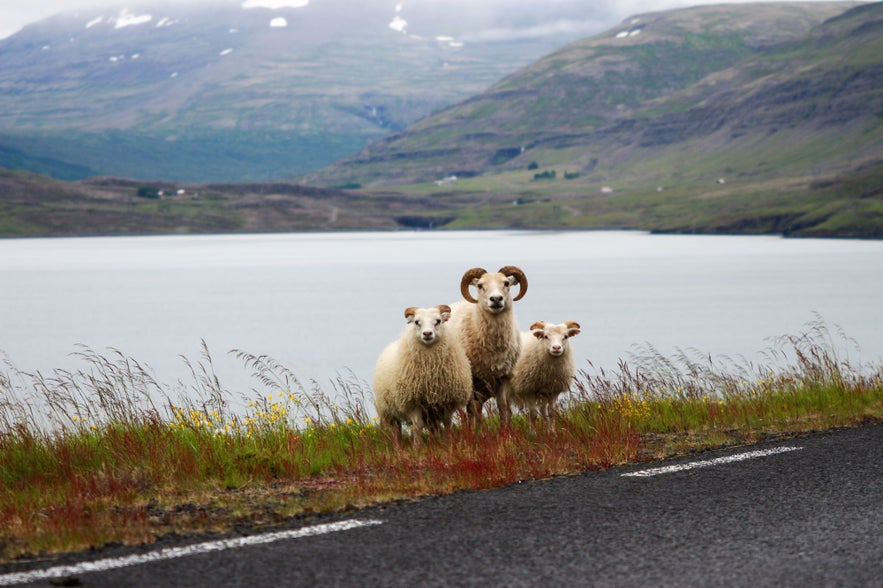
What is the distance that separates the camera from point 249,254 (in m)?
172

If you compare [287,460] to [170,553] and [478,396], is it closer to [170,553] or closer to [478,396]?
[170,553]

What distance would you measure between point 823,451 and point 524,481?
3379 mm

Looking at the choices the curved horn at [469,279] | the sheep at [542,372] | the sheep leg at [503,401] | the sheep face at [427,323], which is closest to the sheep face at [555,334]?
the sheep at [542,372]

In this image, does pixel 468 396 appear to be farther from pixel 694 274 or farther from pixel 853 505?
pixel 694 274

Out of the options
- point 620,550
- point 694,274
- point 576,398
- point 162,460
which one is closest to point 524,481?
point 620,550

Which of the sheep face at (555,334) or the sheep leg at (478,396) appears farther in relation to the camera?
the sheep leg at (478,396)

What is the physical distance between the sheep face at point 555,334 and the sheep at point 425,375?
1241 millimetres

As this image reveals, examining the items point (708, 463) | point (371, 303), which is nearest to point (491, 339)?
point (708, 463)

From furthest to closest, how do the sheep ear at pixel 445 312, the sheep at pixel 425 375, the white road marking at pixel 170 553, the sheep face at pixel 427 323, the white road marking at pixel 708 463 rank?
the sheep ear at pixel 445 312, the sheep at pixel 425 375, the sheep face at pixel 427 323, the white road marking at pixel 708 463, the white road marking at pixel 170 553

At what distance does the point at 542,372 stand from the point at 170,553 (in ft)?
24.3

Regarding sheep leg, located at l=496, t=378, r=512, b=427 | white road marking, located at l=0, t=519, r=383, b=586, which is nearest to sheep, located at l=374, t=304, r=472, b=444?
sheep leg, located at l=496, t=378, r=512, b=427

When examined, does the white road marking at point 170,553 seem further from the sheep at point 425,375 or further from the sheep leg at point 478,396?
the sheep leg at point 478,396

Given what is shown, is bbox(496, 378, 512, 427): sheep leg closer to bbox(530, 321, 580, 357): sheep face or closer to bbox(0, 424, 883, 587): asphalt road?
bbox(530, 321, 580, 357): sheep face

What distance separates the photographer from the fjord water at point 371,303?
168 ft
